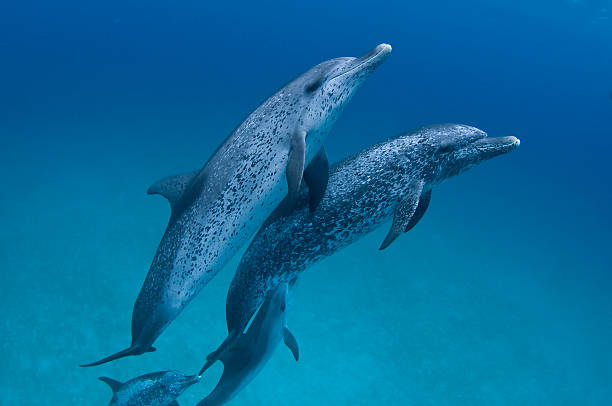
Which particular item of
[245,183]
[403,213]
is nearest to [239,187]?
[245,183]

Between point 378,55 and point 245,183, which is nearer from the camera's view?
point 378,55

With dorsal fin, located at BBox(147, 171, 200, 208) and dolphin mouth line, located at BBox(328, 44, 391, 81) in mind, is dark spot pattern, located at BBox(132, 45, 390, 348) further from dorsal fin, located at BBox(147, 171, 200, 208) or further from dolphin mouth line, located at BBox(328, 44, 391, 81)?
dorsal fin, located at BBox(147, 171, 200, 208)

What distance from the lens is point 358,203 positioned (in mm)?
4629

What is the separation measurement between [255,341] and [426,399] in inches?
290

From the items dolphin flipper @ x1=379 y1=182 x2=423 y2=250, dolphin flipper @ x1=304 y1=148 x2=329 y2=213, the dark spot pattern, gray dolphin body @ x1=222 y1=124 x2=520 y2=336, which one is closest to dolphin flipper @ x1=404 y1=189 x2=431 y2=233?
gray dolphin body @ x1=222 y1=124 x2=520 y2=336

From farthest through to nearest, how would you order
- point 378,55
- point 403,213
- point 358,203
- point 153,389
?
point 153,389
point 358,203
point 403,213
point 378,55

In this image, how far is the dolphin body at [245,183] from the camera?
450 cm

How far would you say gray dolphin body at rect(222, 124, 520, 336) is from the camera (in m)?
4.63

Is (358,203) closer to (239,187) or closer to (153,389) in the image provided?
(239,187)

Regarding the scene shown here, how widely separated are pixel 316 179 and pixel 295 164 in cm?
45

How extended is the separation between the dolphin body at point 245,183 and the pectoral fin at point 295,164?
2cm

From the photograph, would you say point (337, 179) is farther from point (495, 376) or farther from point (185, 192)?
point (495, 376)

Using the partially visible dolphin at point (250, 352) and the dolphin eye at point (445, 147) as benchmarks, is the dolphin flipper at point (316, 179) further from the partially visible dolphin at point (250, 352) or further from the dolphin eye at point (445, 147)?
the partially visible dolphin at point (250, 352)

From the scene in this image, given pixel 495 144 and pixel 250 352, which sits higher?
pixel 495 144
